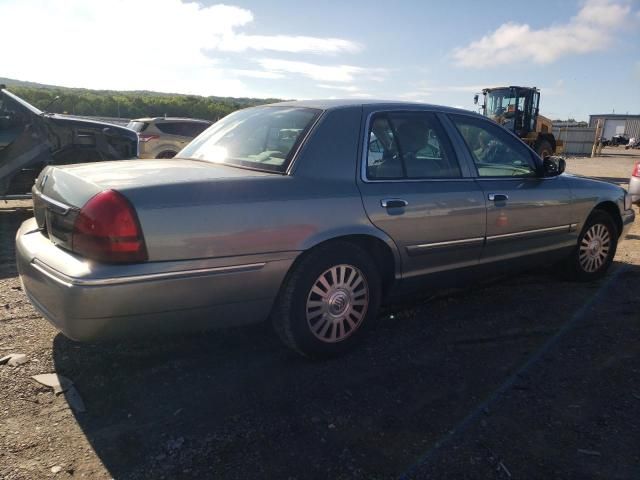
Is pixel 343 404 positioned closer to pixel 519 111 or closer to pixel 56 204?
pixel 56 204

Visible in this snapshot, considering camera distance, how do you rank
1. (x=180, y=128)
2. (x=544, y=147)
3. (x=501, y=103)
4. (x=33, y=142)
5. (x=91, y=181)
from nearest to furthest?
(x=91, y=181), (x=33, y=142), (x=180, y=128), (x=501, y=103), (x=544, y=147)

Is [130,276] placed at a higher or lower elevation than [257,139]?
lower

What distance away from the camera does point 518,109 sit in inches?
810

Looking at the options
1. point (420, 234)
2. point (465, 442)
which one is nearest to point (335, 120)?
point (420, 234)

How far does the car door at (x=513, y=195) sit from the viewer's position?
4.07m

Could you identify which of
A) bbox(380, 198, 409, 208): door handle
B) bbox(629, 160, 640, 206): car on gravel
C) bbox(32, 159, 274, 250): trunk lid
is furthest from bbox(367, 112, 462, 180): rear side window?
bbox(629, 160, 640, 206): car on gravel

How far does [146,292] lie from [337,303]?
121 cm

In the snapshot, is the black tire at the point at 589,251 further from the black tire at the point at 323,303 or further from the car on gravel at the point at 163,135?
the car on gravel at the point at 163,135

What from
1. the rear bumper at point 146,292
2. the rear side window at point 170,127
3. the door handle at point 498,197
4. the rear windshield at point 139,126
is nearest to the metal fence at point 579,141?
the rear side window at point 170,127

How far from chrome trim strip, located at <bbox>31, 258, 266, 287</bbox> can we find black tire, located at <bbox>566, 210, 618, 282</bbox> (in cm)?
343

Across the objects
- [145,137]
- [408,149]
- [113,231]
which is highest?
[408,149]

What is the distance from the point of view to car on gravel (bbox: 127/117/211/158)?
Result: 1213 cm

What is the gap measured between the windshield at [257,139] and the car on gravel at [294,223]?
15 mm

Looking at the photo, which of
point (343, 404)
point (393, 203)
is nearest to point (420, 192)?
point (393, 203)
